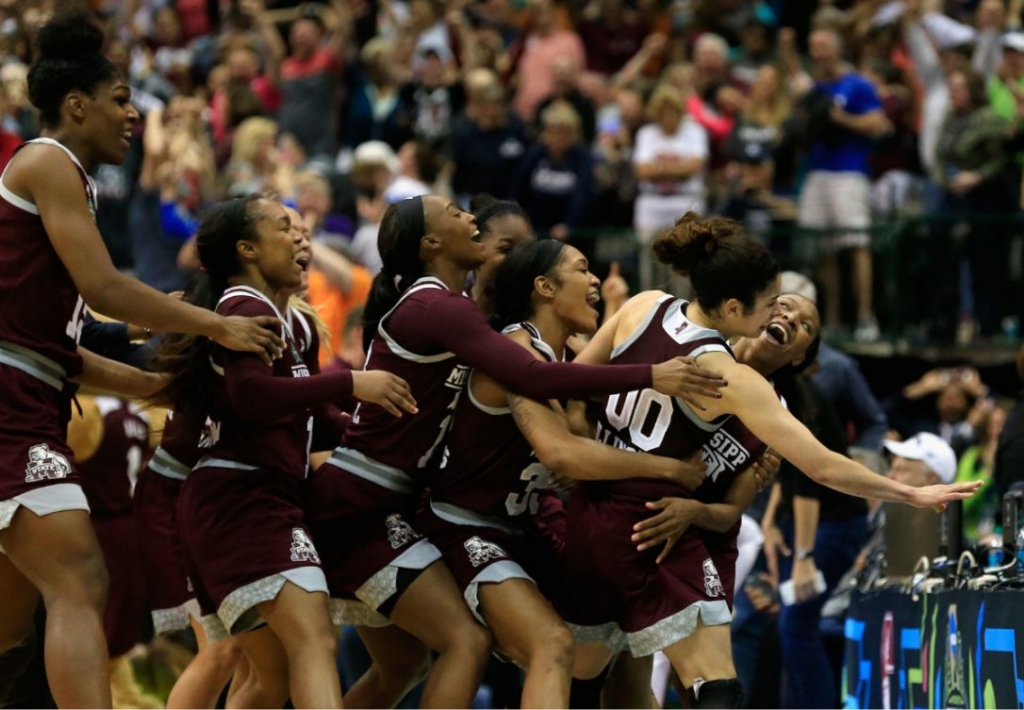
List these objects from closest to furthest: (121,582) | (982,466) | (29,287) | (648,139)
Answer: (29,287)
(121,582)
(982,466)
(648,139)

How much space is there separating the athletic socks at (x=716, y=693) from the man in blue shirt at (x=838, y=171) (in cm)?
719

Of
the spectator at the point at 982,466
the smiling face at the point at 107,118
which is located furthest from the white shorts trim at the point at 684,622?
the spectator at the point at 982,466

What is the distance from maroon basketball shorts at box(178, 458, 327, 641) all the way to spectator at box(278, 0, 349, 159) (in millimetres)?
9115

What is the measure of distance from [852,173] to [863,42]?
7.25 ft

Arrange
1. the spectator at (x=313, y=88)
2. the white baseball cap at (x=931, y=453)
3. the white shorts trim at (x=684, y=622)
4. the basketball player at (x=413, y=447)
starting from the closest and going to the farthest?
the white shorts trim at (x=684, y=622)
the basketball player at (x=413, y=447)
the white baseball cap at (x=931, y=453)
the spectator at (x=313, y=88)

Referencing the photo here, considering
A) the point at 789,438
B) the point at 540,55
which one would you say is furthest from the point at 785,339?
the point at 540,55

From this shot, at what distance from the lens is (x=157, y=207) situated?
39.0 ft

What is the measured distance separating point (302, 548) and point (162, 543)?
1.48m

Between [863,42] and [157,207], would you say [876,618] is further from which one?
[863,42]

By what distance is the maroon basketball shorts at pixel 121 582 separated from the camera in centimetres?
809

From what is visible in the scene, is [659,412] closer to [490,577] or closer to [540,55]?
[490,577]

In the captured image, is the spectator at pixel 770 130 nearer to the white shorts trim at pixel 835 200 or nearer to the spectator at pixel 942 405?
the white shorts trim at pixel 835 200

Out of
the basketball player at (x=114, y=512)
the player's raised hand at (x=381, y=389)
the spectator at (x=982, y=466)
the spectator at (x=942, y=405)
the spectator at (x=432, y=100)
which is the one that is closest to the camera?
the player's raised hand at (x=381, y=389)

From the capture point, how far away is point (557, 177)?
12648 millimetres
